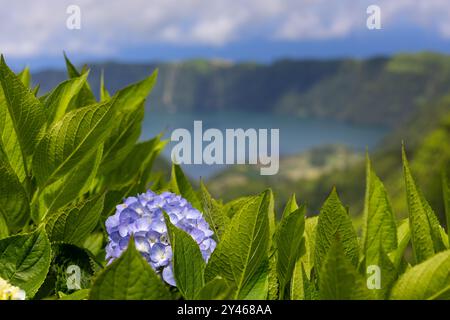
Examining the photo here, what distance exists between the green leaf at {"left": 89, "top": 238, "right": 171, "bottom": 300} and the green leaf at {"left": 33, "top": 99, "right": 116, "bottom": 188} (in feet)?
2.28

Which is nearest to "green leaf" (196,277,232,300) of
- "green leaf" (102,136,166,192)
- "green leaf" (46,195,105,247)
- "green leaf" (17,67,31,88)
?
"green leaf" (46,195,105,247)

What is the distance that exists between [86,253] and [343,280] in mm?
946

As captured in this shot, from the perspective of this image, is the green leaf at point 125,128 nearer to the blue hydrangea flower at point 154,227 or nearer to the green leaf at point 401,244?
the blue hydrangea flower at point 154,227

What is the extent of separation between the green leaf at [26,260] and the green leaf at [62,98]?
2.01ft

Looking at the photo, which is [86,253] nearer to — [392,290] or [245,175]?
[392,290]

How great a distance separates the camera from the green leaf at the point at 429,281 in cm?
124

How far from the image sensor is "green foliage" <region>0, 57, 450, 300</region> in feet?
4.07

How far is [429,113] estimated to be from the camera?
527 ft

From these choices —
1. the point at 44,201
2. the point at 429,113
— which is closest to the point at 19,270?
the point at 44,201

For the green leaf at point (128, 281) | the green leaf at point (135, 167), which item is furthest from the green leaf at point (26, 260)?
the green leaf at point (135, 167)

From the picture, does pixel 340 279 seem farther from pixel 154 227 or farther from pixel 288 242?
pixel 154 227

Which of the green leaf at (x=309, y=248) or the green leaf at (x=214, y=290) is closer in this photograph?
the green leaf at (x=214, y=290)

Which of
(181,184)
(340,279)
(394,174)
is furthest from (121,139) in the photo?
(394,174)
